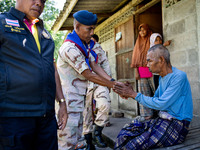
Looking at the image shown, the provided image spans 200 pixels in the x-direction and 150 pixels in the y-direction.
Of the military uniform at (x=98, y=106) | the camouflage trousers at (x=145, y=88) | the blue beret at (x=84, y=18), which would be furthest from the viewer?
the camouflage trousers at (x=145, y=88)

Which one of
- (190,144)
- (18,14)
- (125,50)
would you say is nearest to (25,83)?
(18,14)

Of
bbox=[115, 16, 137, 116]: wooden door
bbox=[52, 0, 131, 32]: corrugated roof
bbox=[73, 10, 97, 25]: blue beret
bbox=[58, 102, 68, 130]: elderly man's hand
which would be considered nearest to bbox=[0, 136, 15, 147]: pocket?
bbox=[58, 102, 68, 130]: elderly man's hand

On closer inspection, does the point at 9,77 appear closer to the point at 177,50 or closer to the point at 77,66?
the point at 77,66

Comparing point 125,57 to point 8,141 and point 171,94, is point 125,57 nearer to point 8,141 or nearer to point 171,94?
point 171,94

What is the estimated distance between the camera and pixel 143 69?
468 cm

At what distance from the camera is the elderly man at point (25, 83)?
1.36 meters

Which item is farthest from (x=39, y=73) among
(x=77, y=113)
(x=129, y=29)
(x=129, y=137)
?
(x=129, y=29)

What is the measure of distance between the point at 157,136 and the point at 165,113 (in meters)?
0.29

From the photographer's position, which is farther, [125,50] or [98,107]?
[125,50]

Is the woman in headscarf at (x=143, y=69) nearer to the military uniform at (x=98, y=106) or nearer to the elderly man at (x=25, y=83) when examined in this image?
the military uniform at (x=98, y=106)

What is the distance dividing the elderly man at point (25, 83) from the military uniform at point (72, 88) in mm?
822

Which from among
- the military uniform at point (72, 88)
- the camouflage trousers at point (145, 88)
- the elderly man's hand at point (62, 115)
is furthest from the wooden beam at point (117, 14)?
the elderly man's hand at point (62, 115)

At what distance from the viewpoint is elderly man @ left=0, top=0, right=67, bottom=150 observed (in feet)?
4.45

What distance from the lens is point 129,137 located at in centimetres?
250
